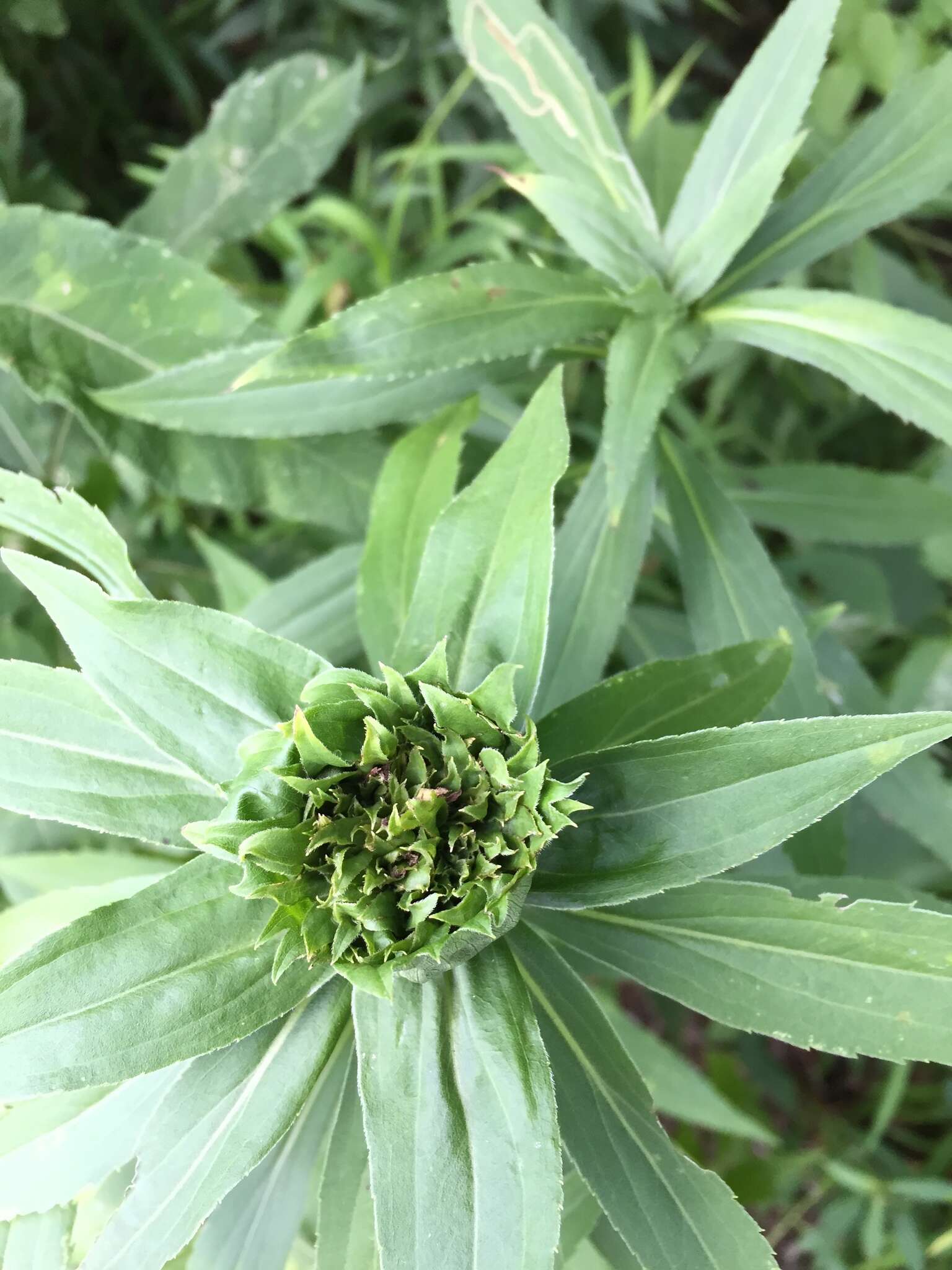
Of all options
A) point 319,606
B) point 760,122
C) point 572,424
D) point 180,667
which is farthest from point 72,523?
point 572,424

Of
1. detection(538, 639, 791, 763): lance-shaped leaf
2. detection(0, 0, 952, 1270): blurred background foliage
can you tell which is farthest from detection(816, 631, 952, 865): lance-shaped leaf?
detection(538, 639, 791, 763): lance-shaped leaf

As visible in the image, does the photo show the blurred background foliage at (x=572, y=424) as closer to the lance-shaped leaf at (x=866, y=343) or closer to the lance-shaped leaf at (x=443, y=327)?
the lance-shaped leaf at (x=443, y=327)

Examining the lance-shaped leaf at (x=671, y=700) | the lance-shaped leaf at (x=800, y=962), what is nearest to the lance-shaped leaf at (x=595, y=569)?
the lance-shaped leaf at (x=671, y=700)

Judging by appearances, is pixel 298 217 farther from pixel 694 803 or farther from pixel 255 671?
pixel 694 803

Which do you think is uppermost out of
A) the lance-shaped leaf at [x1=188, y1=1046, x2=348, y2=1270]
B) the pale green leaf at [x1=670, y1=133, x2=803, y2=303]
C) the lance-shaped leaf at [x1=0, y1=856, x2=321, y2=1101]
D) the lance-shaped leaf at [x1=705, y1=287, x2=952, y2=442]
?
the pale green leaf at [x1=670, y1=133, x2=803, y2=303]

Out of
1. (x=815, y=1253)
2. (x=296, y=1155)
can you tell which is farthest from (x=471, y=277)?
(x=815, y=1253)

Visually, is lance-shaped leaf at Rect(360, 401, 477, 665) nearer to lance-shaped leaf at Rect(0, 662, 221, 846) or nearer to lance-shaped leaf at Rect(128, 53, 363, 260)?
lance-shaped leaf at Rect(0, 662, 221, 846)
